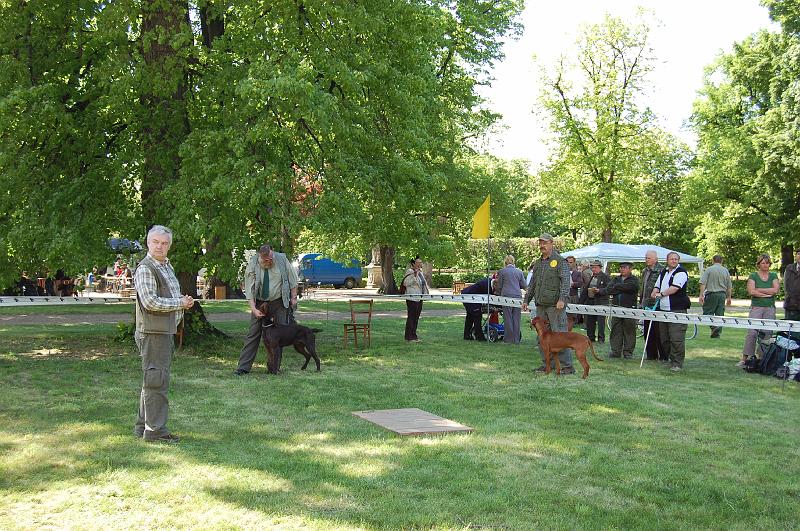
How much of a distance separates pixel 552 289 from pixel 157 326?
646 centimetres

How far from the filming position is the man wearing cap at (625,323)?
13.9 metres

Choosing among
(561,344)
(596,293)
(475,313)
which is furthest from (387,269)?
(561,344)

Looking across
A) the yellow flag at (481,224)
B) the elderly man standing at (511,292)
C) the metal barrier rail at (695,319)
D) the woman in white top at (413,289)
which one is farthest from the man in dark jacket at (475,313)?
the metal barrier rail at (695,319)

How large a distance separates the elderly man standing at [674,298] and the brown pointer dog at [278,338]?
556 centimetres

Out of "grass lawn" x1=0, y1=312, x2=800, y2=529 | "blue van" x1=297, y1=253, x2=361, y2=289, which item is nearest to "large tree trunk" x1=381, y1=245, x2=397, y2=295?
"blue van" x1=297, y1=253, x2=361, y2=289

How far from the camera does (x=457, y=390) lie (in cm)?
994

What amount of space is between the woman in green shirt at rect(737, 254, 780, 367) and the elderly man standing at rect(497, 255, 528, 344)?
4369 mm

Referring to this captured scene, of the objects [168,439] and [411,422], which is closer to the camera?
[168,439]

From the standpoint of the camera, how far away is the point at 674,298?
12859mm

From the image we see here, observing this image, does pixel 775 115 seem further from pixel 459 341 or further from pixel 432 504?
pixel 432 504

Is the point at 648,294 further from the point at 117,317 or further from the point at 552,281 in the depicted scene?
the point at 117,317

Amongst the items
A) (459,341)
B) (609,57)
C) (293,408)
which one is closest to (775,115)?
(609,57)

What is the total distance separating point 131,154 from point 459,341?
7.30 m

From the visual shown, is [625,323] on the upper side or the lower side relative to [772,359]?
upper
